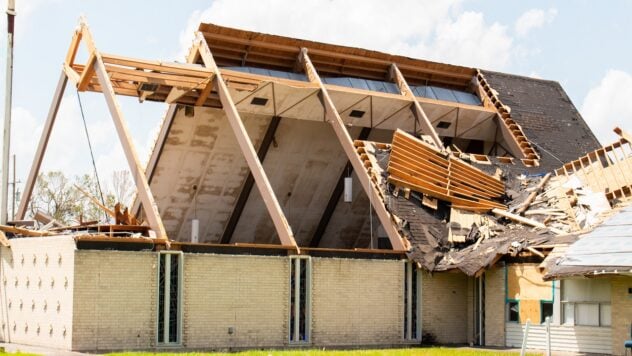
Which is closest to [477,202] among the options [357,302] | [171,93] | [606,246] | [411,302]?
[411,302]

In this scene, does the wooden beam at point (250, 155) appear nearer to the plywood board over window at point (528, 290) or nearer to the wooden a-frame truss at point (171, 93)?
the wooden a-frame truss at point (171, 93)

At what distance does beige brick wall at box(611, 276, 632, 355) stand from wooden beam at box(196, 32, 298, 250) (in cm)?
879

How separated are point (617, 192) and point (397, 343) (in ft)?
28.0

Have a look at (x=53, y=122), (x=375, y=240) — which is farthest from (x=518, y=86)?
(x=53, y=122)

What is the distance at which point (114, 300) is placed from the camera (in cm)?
2722

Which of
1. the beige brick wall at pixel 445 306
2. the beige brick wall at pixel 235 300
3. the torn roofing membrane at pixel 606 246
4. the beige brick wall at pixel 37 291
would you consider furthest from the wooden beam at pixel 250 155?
the torn roofing membrane at pixel 606 246

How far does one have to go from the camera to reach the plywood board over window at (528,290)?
30.4m

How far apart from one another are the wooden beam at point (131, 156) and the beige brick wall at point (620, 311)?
39.6ft

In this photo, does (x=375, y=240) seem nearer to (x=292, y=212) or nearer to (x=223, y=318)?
(x=292, y=212)

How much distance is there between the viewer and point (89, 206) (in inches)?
2657

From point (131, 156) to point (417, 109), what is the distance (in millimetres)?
12800

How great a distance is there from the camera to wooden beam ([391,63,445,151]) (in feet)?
123

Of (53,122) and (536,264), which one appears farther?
(53,122)

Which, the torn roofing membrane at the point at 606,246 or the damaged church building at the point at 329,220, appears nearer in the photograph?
the torn roofing membrane at the point at 606,246
